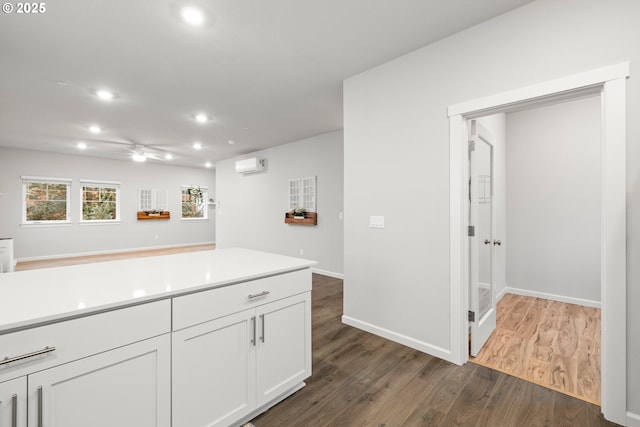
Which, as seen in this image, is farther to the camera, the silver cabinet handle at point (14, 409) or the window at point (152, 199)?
the window at point (152, 199)

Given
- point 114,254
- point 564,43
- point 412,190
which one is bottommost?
point 114,254

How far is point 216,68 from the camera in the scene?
2.93 meters

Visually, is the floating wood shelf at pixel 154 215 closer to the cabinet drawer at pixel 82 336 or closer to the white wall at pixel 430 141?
the white wall at pixel 430 141

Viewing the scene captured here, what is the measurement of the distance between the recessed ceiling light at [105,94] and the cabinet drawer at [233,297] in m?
3.40

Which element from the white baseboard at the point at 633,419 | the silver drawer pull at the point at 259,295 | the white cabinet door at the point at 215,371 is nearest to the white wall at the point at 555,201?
the white baseboard at the point at 633,419

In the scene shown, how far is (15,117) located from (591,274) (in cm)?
838

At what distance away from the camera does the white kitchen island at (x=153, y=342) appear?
100 centimetres

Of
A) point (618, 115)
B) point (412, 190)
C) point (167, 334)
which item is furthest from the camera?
point (412, 190)

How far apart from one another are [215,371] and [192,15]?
2.39 m

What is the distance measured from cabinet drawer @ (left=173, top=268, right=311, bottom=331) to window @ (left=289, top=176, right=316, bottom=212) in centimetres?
386

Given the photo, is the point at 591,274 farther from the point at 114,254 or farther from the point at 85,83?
the point at 114,254

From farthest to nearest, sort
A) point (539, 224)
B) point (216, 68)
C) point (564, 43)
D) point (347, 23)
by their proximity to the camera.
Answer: point (539, 224)
point (216, 68)
point (347, 23)
point (564, 43)

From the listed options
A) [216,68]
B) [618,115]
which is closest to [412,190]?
[618,115]

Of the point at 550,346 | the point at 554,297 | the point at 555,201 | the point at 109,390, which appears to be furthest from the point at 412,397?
the point at 555,201
